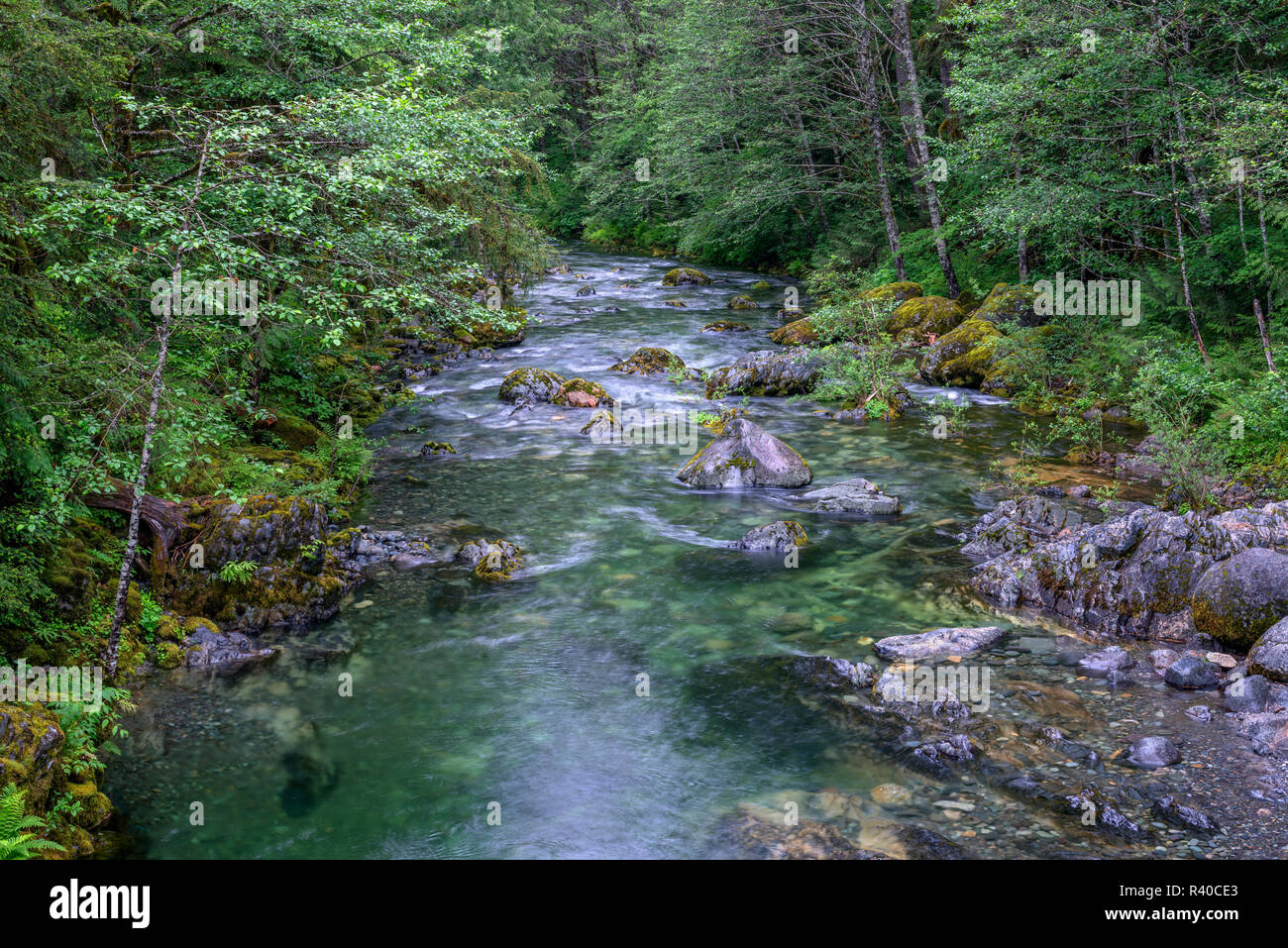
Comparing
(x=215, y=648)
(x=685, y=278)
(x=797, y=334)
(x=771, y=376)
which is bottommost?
(x=215, y=648)

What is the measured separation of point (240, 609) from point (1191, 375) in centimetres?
1266

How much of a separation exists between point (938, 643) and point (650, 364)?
12.6 metres

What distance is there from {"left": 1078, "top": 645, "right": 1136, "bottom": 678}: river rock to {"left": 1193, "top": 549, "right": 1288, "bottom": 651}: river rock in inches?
31.7

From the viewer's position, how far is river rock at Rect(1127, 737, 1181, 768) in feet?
19.0

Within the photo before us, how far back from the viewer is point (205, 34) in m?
11.0

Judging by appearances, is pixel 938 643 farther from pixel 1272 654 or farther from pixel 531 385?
pixel 531 385

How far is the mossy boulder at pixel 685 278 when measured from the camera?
3081cm

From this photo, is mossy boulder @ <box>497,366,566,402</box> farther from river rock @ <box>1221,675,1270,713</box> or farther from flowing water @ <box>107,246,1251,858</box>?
river rock @ <box>1221,675,1270,713</box>

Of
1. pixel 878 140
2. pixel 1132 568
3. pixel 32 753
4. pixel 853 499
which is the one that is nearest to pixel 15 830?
pixel 32 753

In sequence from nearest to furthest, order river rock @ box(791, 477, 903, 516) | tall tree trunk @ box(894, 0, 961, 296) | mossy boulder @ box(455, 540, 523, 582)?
mossy boulder @ box(455, 540, 523, 582)
river rock @ box(791, 477, 903, 516)
tall tree trunk @ box(894, 0, 961, 296)

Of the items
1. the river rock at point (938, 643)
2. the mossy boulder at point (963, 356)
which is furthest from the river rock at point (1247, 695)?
the mossy boulder at point (963, 356)

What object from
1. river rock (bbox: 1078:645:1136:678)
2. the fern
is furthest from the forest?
river rock (bbox: 1078:645:1136:678)

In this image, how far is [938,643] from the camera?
298 inches

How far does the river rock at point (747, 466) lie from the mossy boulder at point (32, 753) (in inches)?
340
